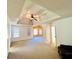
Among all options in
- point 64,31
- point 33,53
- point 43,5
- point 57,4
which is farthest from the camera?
point 64,31

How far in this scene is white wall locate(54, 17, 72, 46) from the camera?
255 inches

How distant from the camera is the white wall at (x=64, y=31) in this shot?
6.46 metres

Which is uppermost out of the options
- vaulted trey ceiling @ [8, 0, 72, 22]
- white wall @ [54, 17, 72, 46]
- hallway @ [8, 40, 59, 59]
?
vaulted trey ceiling @ [8, 0, 72, 22]

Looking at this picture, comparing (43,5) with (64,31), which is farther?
(64,31)

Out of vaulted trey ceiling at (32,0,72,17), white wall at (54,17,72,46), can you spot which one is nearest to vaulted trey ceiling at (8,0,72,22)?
vaulted trey ceiling at (32,0,72,17)

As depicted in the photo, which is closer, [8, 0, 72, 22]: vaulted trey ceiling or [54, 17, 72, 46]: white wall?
[8, 0, 72, 22]: vaulted trey ceiling

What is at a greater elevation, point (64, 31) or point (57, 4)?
point (57, 4)

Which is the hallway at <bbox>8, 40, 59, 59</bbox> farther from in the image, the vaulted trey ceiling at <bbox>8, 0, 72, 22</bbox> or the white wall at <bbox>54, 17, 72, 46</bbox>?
the vaulted trey ceiling at <bbox>8, 0, 72, 22</bbox>

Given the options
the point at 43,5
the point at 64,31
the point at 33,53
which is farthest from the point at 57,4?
the point at 64,31

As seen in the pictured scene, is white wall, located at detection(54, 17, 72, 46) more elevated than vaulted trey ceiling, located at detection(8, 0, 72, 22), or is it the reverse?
vaulted trey ceiling, located at detection(8, 0, 72, 22)

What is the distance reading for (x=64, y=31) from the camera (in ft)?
23.0

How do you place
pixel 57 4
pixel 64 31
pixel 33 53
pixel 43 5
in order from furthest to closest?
pixel 64 31
pixel 33 53
pixel 43 5
pixel 57 4

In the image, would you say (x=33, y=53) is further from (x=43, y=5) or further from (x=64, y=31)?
(x=43, y=5)
